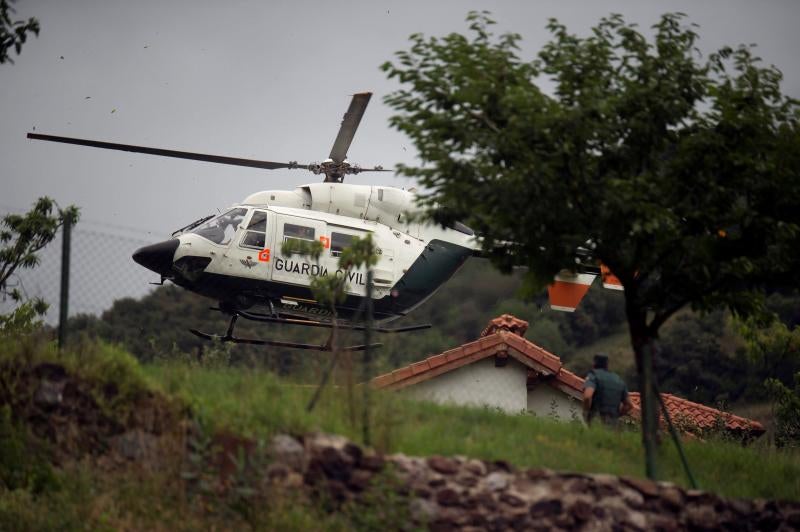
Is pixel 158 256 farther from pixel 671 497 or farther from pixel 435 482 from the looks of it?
pixel 671 497

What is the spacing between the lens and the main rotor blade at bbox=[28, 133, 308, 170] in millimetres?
20697

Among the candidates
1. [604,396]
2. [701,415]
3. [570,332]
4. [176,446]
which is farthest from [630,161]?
[570,332]

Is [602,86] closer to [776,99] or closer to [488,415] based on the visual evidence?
[776,99]

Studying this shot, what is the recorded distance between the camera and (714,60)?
551 inches

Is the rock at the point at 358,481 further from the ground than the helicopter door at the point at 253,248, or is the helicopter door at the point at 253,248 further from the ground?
the helicopter door at the point at 253,248

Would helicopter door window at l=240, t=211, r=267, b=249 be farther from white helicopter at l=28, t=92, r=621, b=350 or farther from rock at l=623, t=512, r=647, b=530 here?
rock at l=623, t=512, r=647, b=530

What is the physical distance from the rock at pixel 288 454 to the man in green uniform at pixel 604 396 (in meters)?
5.07

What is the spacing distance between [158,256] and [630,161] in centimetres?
1004

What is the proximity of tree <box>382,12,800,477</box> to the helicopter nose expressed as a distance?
26.2 feet

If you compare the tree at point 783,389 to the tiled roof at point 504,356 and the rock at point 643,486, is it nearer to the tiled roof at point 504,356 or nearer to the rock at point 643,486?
the tiled roof at point 504,356

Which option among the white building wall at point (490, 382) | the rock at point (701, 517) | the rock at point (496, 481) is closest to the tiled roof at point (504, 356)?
the white building wall at point (490, 382)

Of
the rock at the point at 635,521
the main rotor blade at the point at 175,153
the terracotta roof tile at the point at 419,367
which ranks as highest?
the main rotor blade at the point at 175,153

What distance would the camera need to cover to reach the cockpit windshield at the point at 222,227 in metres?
21.0

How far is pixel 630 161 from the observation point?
13.8m
